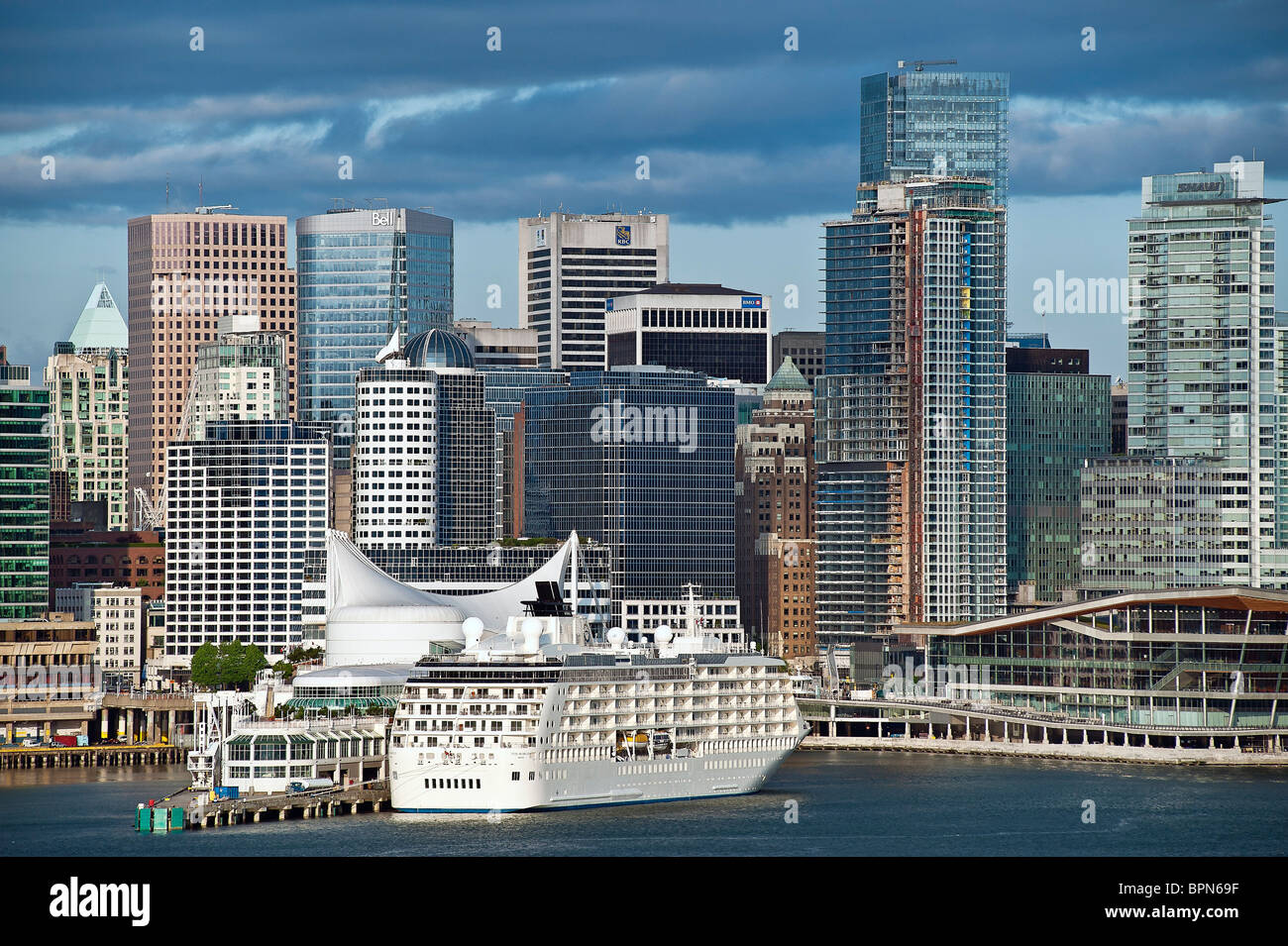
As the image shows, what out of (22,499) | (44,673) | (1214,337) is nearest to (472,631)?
(44,673)

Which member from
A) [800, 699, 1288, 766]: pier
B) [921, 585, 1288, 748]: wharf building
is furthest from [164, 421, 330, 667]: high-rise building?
[921, 585, 1288, 748]: wharf building

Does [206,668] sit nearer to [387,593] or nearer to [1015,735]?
[387,593]

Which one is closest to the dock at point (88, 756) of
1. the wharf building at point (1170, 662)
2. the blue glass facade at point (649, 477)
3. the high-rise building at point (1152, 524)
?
the wharf building at point (1170, 662)

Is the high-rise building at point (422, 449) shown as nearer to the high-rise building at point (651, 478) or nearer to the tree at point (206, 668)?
the high-rise building at point (651, 478)

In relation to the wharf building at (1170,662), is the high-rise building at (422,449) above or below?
above

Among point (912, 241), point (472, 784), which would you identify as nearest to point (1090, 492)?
point (912, 241)

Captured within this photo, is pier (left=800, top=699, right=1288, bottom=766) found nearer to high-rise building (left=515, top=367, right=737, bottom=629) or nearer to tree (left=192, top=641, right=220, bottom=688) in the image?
high-rise building (left=515, top=367, right=737, bottom=629)
